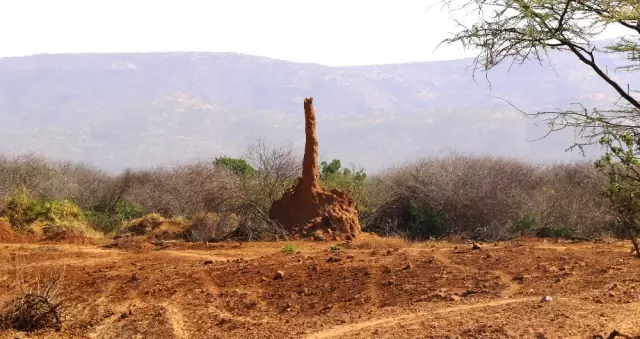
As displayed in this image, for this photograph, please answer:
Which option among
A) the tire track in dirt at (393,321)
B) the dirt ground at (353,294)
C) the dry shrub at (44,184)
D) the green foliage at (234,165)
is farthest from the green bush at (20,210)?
the tire track in dirt at (393,321)

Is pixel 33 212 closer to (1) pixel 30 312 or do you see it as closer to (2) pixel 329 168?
(2) pixel 329 168

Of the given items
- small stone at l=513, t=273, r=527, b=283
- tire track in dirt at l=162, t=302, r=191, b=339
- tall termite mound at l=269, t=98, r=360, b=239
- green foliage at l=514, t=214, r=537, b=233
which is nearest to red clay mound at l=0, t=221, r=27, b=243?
tall termite mound at l=269, t=98, r=360, b=239

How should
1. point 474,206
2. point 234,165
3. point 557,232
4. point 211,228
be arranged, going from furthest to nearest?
point 234,165, point 474,206, point 557,232, point 211,228

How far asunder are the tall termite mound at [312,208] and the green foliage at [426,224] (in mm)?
3233

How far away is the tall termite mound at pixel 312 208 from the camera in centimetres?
1639

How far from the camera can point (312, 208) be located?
54.5 ft

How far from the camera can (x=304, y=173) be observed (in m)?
16.7

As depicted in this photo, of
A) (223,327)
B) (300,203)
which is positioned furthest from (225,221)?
(223,327)

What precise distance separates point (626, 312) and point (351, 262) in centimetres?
427

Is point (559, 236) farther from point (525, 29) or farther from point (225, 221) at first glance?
point (525, 29)

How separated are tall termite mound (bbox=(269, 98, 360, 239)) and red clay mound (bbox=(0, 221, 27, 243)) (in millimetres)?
6088

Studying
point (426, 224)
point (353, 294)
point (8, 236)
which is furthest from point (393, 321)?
point (426, 224)

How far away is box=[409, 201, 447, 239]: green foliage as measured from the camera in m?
19.7

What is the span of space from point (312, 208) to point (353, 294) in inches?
292
